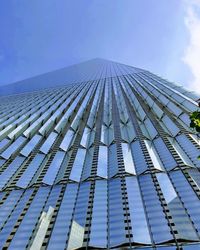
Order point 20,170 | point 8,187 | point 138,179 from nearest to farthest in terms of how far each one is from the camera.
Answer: point 138,179
point 8,187
point 20,170

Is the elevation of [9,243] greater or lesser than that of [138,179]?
lesser

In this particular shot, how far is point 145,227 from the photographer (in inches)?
372

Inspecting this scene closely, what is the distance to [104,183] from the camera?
12.9 metres

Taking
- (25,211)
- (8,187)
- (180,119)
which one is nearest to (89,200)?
(25,211)

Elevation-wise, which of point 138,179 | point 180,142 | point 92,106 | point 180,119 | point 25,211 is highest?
point 92,106

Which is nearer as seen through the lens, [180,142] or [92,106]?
[180,142]

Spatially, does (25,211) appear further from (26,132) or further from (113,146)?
(26,132)

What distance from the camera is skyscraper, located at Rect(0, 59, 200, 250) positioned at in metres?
9.37

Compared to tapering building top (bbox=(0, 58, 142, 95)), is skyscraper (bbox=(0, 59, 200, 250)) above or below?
below

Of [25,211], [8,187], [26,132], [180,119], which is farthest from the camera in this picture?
[26,132]

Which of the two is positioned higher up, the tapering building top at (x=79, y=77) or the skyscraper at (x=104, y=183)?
the tapering building top at (x=79, y=77)

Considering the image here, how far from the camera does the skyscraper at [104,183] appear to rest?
9367 mm

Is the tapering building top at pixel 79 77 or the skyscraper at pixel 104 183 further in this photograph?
the tapering building top at pixel 79 77

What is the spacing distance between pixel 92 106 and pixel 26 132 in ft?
27.4
